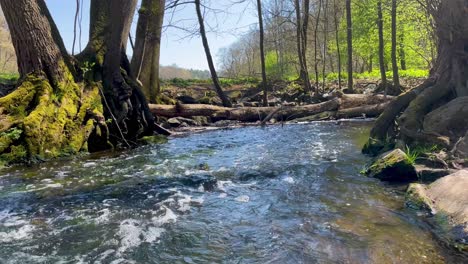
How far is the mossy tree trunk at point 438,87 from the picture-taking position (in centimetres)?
890

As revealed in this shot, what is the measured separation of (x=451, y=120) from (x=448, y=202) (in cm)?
345

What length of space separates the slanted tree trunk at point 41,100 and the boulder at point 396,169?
7.22 metres

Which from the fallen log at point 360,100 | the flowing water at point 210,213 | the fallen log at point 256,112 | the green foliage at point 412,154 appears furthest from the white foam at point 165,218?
the fallen log at point 360,100

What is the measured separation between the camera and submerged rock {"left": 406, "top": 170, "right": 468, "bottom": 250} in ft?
15.1

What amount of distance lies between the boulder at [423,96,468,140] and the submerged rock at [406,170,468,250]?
235cm

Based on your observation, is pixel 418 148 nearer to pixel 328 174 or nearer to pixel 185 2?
pixel 328 174

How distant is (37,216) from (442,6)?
9.08 m

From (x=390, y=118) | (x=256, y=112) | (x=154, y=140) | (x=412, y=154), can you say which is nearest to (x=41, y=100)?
(x=154, y=140)

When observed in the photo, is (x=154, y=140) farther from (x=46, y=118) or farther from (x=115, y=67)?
(x=46, y=118)

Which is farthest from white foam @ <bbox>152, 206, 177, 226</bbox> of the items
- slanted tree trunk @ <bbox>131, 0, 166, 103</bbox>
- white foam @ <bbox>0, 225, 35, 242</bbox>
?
slanted tree trunk @ <bbox>131, 0, 166, 103</bbox>

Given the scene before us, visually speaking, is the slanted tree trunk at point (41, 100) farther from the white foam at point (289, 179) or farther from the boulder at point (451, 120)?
the boulder at point (451, 120)

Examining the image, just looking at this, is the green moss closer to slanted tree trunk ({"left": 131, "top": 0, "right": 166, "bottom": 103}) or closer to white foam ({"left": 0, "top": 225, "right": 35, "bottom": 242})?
slanted tree trunk ({"left": 131, "top": 0, "right": 166, "bottom": 103})

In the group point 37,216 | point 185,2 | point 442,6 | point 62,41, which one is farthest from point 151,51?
point 37,216

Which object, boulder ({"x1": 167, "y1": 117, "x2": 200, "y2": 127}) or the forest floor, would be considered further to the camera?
the forest floor
